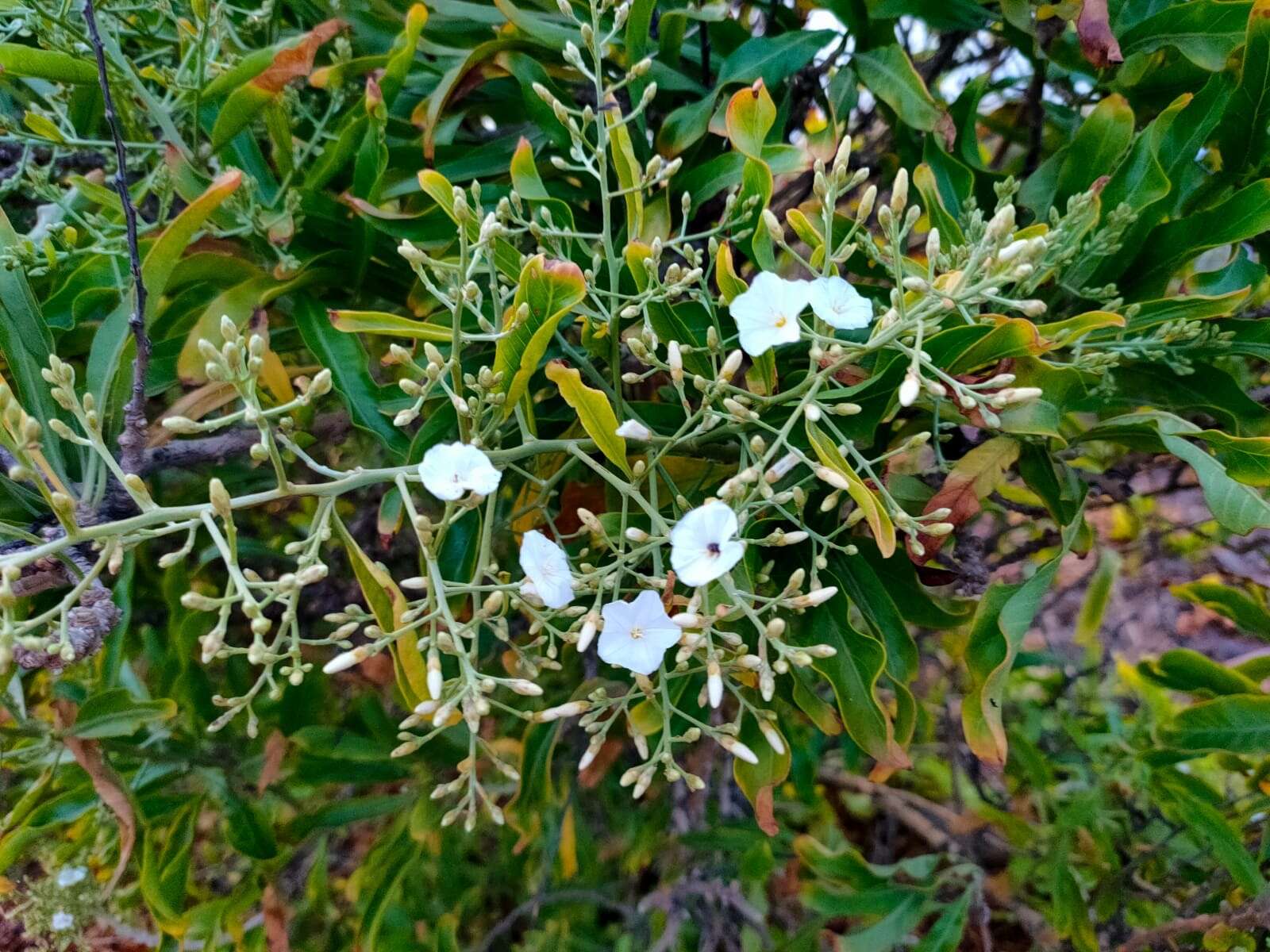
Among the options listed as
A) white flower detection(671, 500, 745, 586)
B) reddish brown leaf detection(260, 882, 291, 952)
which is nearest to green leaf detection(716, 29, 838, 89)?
white flower detection(671, 500, 745, 586)

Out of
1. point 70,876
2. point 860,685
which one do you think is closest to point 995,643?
point 860,685

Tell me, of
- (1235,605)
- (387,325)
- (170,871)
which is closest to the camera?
(387,325)

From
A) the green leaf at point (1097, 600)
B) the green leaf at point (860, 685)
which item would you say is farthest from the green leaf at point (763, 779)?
the green leaf at point (1097, 600)

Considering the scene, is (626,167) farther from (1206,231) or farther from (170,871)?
(170,871)

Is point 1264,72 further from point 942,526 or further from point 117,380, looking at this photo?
point 117,380

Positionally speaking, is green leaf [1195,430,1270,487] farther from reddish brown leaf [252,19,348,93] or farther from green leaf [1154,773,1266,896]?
reddish brown leaf [252,19,348,93]
